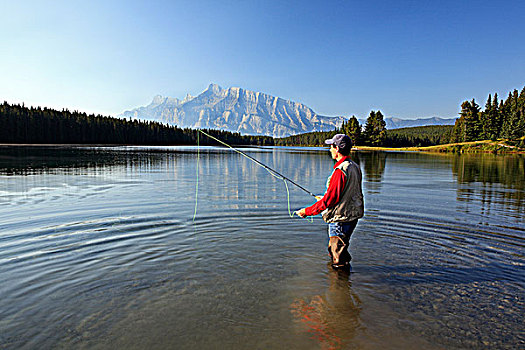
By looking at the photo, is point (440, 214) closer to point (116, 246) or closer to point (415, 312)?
point (415, 312)

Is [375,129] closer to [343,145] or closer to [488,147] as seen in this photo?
[488,147]

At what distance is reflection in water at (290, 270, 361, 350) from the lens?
4.64 m

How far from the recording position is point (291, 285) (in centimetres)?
638

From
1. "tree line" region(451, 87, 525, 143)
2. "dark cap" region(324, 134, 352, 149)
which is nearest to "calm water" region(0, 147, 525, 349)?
"dark cap" region(324, 134, 352, 149)

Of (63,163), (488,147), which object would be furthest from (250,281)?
(488,147)

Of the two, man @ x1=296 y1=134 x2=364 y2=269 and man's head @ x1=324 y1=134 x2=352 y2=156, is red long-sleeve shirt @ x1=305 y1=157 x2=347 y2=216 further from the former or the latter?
man's head @ x1=324 y1=134 x2=352 y2=156

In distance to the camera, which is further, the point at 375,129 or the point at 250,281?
the point at 375,129

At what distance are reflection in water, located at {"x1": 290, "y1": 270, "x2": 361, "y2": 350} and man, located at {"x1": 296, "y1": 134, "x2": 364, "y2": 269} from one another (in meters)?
1.11

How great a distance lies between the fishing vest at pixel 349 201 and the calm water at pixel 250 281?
4.58 ft

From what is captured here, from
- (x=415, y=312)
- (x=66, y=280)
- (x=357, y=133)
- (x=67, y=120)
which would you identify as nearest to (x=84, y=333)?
(x=66, y=280)

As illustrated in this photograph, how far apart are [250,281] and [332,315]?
191 centimetres

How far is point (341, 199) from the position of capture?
6.50 meters

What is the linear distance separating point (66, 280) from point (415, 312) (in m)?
6.87

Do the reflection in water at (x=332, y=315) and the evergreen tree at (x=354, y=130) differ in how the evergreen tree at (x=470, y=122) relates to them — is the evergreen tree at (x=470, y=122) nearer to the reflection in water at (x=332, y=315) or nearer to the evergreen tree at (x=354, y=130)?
the evergreen tree at (x=354, y=130)
